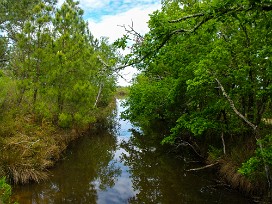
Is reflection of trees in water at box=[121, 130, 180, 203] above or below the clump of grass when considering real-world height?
below

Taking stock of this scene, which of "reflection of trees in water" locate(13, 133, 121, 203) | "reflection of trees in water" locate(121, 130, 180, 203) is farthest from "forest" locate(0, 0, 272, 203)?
"reflection of trees in water" locate(121, 130, 180, 203)

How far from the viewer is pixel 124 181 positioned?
39.8 feet

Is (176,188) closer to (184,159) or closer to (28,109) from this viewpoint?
(184,159)

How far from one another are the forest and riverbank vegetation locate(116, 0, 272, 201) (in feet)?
0.13

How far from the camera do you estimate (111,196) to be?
10492mm

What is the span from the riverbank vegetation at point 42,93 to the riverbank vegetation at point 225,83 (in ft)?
12.1

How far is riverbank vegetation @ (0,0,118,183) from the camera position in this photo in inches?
442

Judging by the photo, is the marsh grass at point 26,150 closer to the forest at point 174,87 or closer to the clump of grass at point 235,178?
the forest at point 174,87

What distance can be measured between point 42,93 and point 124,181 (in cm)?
677

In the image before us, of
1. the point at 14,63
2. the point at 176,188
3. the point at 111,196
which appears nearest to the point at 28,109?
the point at 14,63

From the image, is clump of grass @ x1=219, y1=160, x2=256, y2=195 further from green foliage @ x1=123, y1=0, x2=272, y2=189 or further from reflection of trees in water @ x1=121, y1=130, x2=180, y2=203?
reflection of trees in water @ x1=121, y1=130, x2=180, y2=203

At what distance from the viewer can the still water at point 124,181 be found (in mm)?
10023

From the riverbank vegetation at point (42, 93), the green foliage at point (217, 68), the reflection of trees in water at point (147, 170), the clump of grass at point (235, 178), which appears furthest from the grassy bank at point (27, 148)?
the clump of grass at point (235, 178)

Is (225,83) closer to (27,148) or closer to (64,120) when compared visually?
(27,148)
